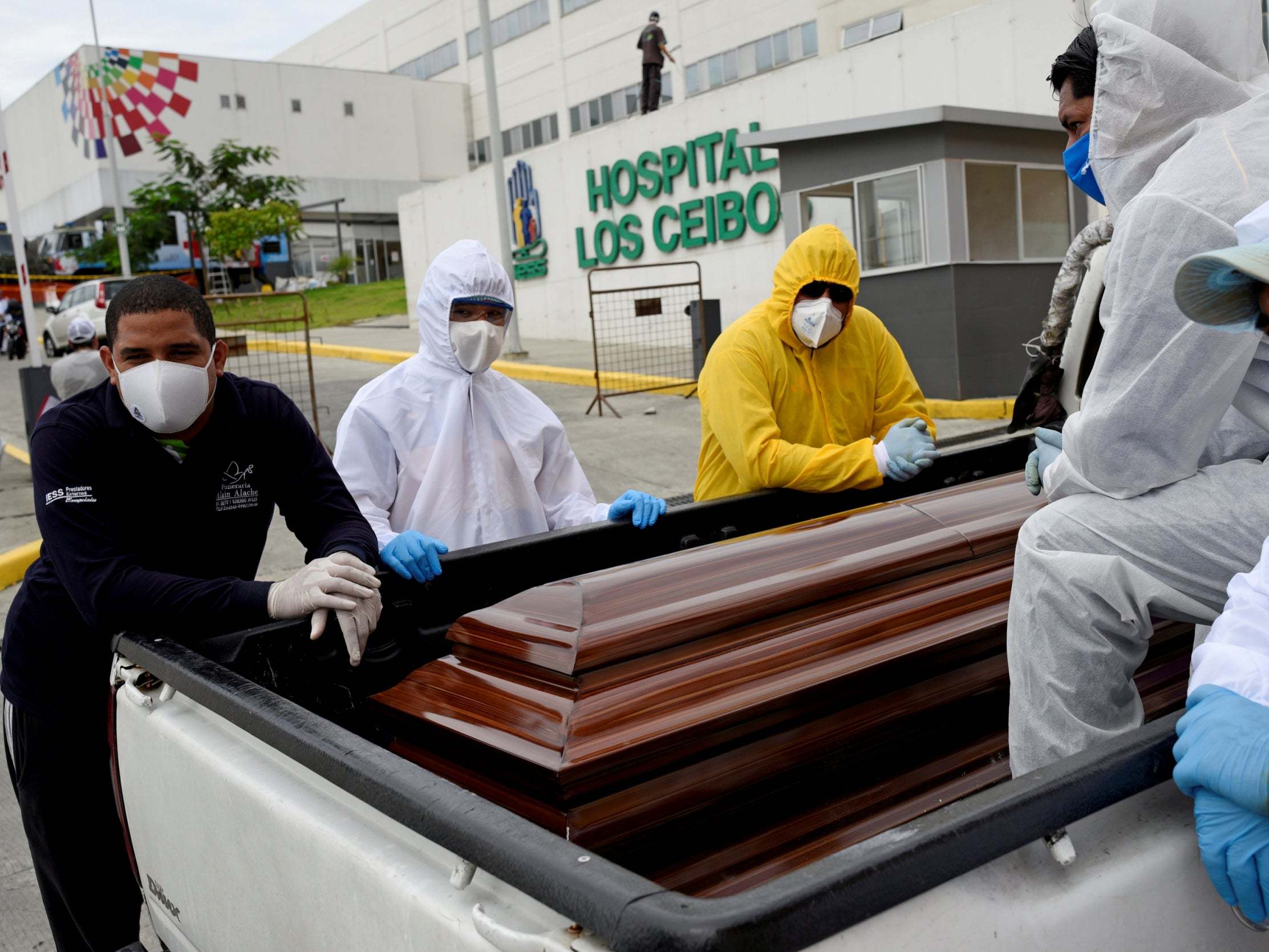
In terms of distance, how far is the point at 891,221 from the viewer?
11883mm

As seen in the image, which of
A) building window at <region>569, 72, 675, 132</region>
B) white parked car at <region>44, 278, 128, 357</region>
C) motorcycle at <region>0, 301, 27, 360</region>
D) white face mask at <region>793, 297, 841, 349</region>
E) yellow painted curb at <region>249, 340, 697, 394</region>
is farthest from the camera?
building window at <region>569, 72, 675, 132</region>

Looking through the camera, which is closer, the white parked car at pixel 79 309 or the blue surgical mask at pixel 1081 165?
the blue surgical mask at pixel 1081 165

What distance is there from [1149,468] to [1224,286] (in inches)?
14.3

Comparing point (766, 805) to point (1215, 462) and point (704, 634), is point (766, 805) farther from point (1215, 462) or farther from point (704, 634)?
point (1215, 462)

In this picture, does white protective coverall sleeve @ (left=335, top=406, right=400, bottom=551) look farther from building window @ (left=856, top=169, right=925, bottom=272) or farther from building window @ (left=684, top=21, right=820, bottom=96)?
building window @ (left=684, top=21, right=820, bottom=96)

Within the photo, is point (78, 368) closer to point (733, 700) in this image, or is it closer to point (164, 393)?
Result: point (164, 393)

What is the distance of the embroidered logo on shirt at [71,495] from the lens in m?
2.12

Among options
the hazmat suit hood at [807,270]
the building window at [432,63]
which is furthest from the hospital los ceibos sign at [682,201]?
the building window at [432,63]

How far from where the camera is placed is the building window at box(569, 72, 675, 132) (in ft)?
107

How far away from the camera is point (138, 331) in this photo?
224 centimetres


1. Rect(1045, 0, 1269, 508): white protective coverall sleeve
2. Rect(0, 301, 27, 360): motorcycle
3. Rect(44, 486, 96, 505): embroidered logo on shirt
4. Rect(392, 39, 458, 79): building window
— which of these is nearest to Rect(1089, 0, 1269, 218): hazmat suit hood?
Rect(1045, 0, 1269, 508): white protective coverall sleeve

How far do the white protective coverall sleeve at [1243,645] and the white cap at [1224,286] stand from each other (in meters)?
0.32

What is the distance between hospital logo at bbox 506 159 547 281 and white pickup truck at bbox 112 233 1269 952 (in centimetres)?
1967

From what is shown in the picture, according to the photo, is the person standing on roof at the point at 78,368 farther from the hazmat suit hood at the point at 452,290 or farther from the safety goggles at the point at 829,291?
the safety goggles at the point at 829,291
